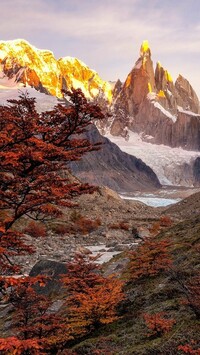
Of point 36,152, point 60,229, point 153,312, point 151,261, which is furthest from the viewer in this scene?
point 60,229

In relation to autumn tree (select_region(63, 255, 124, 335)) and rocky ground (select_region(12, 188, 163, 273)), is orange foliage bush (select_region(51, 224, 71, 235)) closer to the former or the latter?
rocky ground (select_region(12, 188, 163, 273))

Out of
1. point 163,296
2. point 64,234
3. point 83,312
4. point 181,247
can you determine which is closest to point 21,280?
point 83,312

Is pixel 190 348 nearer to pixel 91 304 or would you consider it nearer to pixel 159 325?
pixel 159 325

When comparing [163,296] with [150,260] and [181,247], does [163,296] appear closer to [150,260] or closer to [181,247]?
[150,260]

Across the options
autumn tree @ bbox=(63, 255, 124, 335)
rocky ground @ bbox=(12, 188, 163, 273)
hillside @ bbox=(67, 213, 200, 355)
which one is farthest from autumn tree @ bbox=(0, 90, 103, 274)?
rocky ground @ bbox=(12, 188, 163, 273)

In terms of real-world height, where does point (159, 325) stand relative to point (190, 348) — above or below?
below

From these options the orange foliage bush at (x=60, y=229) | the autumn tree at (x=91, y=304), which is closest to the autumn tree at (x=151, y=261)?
the autumn tree at (x=91, y=304)

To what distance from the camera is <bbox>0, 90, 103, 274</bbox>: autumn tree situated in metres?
10.5

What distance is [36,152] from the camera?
10203 mm

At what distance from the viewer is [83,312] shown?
11.7 meters

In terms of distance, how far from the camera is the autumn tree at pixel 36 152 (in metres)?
10.5

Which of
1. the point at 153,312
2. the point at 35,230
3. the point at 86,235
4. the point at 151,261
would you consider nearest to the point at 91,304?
the point at 153,312

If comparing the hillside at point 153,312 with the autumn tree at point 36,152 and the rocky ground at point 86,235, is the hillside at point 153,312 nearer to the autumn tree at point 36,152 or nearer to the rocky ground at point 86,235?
the autumn tree at point 36,152

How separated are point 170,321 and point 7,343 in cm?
395
